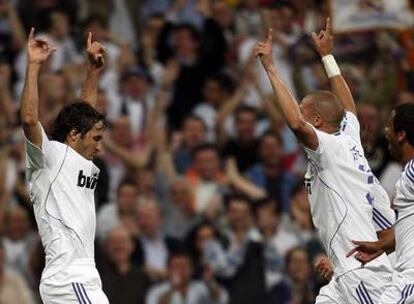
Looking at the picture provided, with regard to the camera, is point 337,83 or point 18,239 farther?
point 18,239

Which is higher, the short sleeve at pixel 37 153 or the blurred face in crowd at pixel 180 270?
the short sleeve at pixel 37 153

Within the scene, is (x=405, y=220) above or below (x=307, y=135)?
below

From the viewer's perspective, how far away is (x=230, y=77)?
2006cm

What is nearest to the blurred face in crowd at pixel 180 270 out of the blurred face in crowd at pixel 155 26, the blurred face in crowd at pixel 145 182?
the blurred face in crowd at pixel 145 182

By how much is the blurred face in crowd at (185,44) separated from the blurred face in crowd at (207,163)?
218cm

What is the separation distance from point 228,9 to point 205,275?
4885mm

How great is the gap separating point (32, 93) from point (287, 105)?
186cm

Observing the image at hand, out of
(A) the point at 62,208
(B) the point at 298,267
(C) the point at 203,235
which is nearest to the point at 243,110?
(C) the point at 203,235

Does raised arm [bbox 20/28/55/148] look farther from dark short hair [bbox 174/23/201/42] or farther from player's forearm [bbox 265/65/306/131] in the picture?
dark short hair [bbox 174/23/201/42]

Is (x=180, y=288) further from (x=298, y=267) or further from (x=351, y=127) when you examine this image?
(x=351, y=127)

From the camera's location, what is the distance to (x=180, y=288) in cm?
1708

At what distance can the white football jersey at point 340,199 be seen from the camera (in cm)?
1248

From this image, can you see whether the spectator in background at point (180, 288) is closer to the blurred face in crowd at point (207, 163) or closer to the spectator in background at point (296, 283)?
the spectator in background at point (296, 283)

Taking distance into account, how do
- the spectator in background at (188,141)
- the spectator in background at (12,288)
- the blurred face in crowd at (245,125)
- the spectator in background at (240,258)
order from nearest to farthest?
the spectator in background at (12,288)
the spectator in background at (240,258)
the spectator in background at (188,141)
the blurred face in crowd at (245,125)
